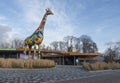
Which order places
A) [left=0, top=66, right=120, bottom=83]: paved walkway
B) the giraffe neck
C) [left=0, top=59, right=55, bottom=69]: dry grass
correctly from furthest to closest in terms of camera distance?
the giraffe neck < [left=0, top=59, right=55, bottom=69]: dry grass < [left=0, top=66, right=120, bottom=83]: paved walkway

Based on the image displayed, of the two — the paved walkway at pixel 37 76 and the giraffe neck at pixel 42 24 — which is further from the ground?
the giraffe neck at pixel 42 24

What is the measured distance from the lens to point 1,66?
22.9m

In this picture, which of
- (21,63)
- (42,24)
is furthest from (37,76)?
(42,24)

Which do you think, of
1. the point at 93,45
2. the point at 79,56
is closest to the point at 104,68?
the point at 79,56

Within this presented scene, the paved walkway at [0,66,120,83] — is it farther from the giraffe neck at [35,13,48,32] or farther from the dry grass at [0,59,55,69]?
the giraffe neck at [35,13,48,32]

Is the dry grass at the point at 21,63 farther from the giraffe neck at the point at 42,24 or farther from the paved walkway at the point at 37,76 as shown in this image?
the giraffe neck at the point at 42,24

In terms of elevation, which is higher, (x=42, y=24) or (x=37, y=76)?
(x=42, y=24)

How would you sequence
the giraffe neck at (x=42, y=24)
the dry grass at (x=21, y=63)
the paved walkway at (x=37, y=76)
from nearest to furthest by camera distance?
the paved walkway at (x=37, y=76) → the dry grass at (x=21, y=63) → the giraffe neck at (x=42, y=24)

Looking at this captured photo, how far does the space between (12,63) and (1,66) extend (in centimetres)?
116

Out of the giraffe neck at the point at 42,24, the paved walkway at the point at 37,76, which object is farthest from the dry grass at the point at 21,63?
the giraffe neck at the point at 42,24

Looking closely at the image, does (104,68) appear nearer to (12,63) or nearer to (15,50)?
(12,63)

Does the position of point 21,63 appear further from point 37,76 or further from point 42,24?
point 42,24

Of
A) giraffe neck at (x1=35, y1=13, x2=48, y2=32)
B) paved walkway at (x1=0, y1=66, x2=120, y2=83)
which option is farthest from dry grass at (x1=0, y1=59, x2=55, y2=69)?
giraffe neck at (x1=35, y1=13, x2=48, y2=32)

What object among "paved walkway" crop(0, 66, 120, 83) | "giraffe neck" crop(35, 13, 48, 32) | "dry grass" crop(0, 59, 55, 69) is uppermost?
"giraffe neck" crop(35, 13, 48, 32)
